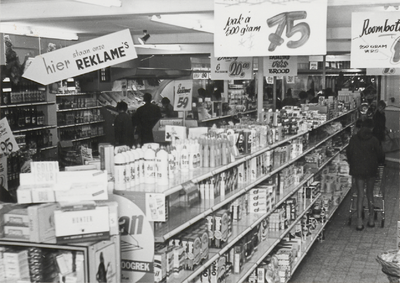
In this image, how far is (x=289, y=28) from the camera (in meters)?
4.88

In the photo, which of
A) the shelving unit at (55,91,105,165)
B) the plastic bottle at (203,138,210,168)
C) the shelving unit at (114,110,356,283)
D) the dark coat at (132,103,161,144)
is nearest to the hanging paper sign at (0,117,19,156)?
the shelving unit at (114,110,356,283)

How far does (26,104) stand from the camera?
10.7 m

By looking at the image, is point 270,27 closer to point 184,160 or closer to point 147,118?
point 184,160

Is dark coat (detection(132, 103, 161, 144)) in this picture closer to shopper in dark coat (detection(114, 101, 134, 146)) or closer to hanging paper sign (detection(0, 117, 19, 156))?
shopper in dark coat (detection(114, 101, 134, 146))

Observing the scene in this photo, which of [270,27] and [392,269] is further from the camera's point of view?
[270,27]

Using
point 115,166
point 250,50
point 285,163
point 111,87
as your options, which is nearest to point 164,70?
point 111,87

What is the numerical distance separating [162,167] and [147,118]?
8441 millimetres

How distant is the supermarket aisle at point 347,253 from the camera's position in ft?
25.3

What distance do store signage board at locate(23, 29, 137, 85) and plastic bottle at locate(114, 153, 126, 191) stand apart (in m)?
1.86

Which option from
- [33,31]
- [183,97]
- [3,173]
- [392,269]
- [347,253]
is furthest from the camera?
[183,97]

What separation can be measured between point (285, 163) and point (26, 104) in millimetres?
5645

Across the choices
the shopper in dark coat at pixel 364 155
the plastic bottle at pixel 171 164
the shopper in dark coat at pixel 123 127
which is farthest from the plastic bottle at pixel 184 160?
the shopper in dark coat at pixel 123 127

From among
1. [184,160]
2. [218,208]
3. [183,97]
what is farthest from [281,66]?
[184,160]

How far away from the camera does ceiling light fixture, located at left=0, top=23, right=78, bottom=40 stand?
27.6 feet
